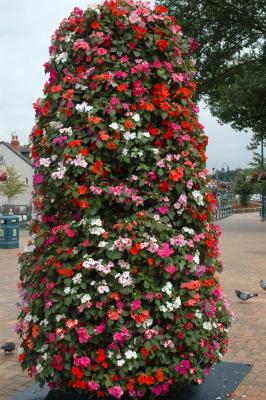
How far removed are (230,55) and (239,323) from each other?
2106cm

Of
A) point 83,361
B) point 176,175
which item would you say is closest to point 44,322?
point 83,361

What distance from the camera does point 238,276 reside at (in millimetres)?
12906

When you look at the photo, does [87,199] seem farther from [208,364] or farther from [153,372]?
[208,364]

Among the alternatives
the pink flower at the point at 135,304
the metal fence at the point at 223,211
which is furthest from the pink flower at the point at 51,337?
the metal fence at the point at 223,211

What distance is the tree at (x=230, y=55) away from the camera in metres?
24.3

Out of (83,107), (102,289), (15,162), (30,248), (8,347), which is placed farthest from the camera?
(15,162)

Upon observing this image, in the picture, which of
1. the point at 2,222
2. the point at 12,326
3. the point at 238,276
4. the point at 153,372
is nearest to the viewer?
the point at 153,372

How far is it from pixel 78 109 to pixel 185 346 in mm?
2015

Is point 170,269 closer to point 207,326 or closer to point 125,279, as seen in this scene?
point 125,279

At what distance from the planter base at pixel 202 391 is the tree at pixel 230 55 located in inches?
813

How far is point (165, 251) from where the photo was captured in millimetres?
4234

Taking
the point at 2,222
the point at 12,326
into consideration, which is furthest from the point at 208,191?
the point at 2,222

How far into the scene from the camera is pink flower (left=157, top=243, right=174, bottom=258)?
421 cm

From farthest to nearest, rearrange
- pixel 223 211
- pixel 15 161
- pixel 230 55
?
pixel 15 161, pixel 223 211, pixel 230 55
